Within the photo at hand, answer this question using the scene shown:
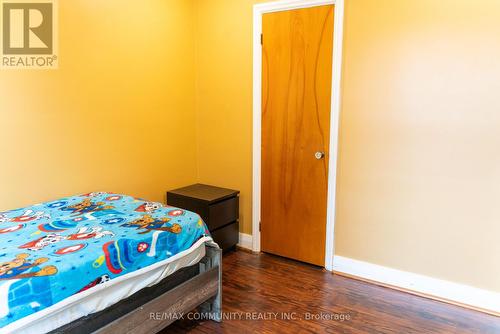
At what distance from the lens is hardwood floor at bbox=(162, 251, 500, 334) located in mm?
2189

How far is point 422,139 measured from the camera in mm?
2486

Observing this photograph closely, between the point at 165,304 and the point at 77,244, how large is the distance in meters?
0.55

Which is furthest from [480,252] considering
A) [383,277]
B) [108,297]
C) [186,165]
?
[186,165]

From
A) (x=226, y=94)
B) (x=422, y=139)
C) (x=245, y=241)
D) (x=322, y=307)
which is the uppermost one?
(x=226, y=94)

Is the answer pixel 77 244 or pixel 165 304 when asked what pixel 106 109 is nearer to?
pixel 77 244

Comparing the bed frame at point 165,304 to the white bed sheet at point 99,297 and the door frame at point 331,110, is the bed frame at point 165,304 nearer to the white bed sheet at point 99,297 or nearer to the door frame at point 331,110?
the white bed sheet at point 99,297

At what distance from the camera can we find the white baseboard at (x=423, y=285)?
2.38 metres

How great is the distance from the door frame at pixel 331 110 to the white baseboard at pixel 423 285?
0.18 m

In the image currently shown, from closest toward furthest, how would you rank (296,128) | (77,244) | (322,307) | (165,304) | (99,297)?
1. (99,297)
2. (77,244)
3. (165,304)
4. (322,307)
5. (296,128)

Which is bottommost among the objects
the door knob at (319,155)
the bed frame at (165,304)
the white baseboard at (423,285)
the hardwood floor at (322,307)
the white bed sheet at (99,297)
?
the hardwood floor at (322,307)

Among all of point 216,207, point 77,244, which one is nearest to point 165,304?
point 77,244

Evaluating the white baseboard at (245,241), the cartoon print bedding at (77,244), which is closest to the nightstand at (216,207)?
the white baseboard at (245,241)

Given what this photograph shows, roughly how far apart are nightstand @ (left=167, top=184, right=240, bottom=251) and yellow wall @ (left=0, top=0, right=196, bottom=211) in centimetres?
25

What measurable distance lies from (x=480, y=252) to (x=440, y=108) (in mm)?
1009
